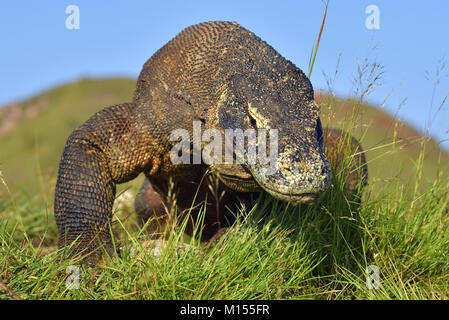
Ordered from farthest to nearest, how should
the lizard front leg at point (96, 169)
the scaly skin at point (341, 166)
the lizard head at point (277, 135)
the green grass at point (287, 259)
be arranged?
1. the scaly skin at point (341, 166)
2. the lizard front leg at point (96, 169)
3. the green grass at point (287, 259)
4. the lizard head at point (277, 135)

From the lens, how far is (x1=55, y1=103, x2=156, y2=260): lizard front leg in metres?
3.59

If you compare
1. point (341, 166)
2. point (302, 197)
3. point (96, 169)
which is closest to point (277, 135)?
point (302, 197)

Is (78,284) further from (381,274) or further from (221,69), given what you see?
(381,274)

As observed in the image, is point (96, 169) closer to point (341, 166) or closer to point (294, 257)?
point (294, 257)

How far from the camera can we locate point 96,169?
12.0 feet

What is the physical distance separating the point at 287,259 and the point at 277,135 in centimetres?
90

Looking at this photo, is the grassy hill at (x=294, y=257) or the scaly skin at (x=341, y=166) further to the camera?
Result: the scaly skin at (x=341, y=166)

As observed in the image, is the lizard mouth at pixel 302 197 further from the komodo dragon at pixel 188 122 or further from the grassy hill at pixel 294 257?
the grassy hill at pixel 294 257

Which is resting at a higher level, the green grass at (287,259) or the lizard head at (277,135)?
the lizard head at (277,135)

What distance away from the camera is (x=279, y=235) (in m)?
3.54

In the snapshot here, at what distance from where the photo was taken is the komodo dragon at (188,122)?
3.09 meters

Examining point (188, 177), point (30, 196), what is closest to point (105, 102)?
point (30, 196)

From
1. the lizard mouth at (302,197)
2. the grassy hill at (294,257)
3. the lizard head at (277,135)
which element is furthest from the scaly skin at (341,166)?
the lizard mouth at (302,197)

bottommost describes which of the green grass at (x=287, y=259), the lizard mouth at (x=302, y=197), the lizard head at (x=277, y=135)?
the green grass at (x=287, y=259)
